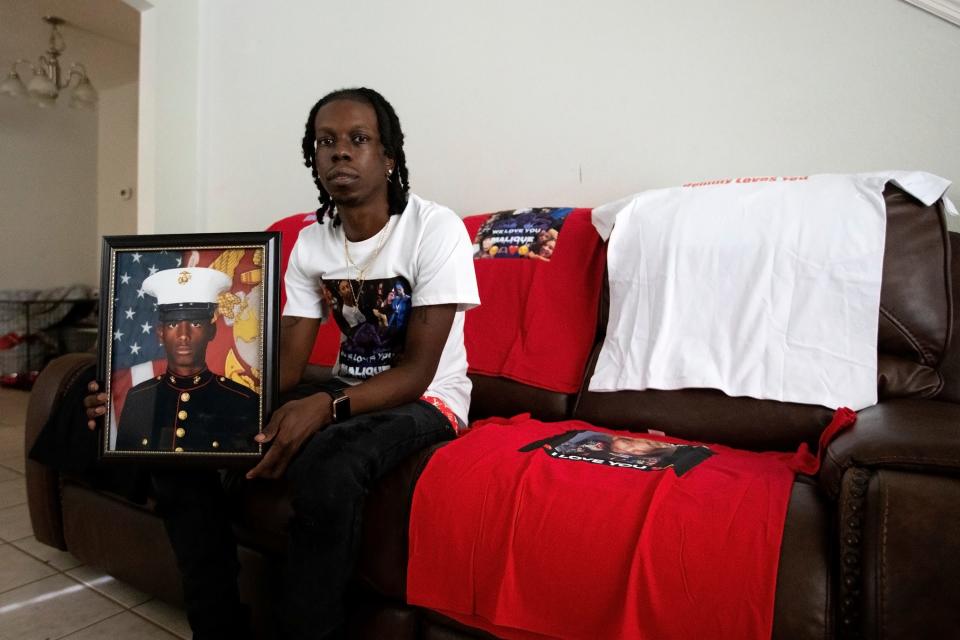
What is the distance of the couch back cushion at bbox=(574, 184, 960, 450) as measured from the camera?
1.25m

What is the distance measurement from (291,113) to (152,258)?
175cm

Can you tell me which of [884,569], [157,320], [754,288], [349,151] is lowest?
[884,569]

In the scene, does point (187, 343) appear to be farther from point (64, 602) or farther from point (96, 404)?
point (64, 602)

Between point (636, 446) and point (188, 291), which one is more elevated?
point (188, 291)

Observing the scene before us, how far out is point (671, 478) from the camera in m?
0.95

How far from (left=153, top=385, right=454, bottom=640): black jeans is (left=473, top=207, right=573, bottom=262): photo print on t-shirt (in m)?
0.62

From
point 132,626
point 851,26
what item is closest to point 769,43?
point 851,26

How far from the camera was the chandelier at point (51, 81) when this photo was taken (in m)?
4.39

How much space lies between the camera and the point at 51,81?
177 inches

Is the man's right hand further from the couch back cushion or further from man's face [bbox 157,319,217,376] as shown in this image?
the couch back cushion

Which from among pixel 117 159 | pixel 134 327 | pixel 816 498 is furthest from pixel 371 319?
pixel 117 159

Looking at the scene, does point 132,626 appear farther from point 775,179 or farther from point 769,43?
point 769,43

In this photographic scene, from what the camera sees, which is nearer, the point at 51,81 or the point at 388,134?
the point at 388,134

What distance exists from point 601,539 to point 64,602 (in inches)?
53.9
